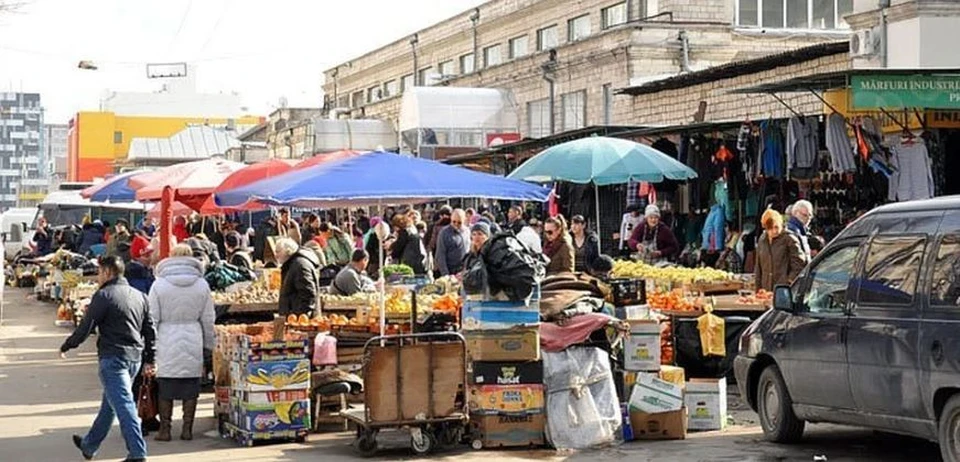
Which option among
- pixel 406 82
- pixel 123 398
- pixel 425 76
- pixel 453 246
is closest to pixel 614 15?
pixel 425 76

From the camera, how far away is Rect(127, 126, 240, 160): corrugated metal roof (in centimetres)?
8550

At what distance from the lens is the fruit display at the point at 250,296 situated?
1817 centimetres

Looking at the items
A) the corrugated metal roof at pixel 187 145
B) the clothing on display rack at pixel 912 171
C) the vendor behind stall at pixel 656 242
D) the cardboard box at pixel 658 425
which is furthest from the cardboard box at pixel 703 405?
the corrugated metal roof at pixel 187 145

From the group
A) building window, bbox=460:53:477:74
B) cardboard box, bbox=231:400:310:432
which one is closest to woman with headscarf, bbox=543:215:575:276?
cardboard box, bbox=231:400:310:432

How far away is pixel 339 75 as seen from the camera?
2773 inches

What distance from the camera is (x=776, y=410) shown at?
39.5ft

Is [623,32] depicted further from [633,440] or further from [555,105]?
[633,440]

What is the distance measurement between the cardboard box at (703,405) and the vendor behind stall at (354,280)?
5.39 meters

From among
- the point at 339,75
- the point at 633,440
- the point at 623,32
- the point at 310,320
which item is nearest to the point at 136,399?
the point at 310,320

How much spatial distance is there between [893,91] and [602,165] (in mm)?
4055

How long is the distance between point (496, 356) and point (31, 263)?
31177 millimetres

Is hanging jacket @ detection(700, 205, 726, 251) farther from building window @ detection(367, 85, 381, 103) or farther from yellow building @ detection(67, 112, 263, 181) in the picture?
yellow building @ detection(67, 112, 263, 181)

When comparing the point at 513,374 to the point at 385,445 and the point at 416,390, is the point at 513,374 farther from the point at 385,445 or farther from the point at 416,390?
the point at 385,445

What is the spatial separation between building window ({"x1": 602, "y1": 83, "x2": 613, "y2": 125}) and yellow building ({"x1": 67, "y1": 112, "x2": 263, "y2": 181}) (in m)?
69.9
